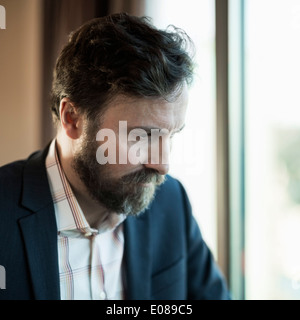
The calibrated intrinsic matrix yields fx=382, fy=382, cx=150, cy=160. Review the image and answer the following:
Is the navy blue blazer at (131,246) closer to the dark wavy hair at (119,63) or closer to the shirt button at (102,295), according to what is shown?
the shirt button at (102,295)

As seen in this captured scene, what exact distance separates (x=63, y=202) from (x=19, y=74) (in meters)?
0.23

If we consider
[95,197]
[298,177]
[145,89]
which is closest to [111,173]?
[95,197]

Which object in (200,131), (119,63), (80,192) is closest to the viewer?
(119,63)

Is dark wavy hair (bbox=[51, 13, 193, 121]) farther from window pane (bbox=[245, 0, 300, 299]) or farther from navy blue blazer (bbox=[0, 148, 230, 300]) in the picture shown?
window pane (bbox=[245, 0, 300, 299])

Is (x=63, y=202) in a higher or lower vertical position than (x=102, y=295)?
higher

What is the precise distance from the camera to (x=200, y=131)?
0.88 metres

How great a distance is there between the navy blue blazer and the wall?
0.18 feet

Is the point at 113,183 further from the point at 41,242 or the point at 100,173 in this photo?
the point at 41,242

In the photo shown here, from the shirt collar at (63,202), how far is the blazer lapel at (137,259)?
68mm

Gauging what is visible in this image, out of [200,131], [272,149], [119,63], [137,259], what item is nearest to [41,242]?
[137,259]

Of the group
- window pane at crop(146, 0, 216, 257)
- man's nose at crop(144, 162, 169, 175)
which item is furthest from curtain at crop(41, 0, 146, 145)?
man's nose at crop(144, 162, 169, 175)

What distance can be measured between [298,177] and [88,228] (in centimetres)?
51

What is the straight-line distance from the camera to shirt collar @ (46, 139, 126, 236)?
0.67 meters
